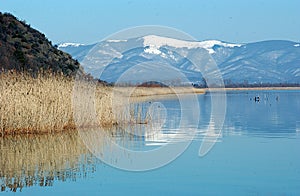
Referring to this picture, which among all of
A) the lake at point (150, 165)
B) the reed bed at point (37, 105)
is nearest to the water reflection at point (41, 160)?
the lake at point (150, 165)

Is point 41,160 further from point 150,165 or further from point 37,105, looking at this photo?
point 37,105

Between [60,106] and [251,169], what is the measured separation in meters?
8.35

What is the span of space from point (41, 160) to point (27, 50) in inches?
1315

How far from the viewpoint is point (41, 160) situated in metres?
15.8

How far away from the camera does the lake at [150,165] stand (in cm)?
1260

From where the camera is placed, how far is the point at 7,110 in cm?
1952

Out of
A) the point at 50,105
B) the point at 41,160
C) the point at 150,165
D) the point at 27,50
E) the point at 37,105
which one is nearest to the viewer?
the point at 150,165

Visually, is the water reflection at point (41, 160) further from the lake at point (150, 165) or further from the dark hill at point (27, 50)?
the dark hill at point (27, 50)

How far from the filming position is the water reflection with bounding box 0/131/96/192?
523 inches

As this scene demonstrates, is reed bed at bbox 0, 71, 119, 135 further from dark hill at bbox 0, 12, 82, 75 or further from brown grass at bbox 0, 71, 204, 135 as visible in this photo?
dark hill at bbox 0, 12, 82, 75

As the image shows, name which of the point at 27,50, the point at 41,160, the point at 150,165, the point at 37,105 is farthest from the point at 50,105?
the point at 27,50

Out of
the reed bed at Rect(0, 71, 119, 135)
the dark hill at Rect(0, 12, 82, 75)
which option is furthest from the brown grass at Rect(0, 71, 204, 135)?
the dark hill at Rect(0, 12, 82, 75)

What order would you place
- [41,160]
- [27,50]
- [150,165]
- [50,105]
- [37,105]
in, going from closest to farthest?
1. [150,165]
2. [41,160]
3. [37,105]
4. [50,105]
5. [27,50]

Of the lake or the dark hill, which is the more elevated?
the dark hill
